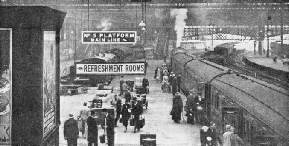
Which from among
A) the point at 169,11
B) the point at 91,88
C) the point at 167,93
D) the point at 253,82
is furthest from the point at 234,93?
the point at 169,11

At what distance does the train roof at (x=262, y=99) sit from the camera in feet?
27.5

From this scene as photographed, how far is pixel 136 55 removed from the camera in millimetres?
54812

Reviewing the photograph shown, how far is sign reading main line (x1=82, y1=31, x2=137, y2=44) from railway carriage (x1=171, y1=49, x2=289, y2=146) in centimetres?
379

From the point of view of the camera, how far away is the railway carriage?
27.9ft

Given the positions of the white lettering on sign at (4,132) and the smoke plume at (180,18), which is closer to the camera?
the white lettering on sign at (4,132)

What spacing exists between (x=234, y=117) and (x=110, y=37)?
4.90m

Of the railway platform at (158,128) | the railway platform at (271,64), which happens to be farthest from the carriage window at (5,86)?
the railway platform at (271,64)

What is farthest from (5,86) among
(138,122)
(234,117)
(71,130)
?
(138,122)

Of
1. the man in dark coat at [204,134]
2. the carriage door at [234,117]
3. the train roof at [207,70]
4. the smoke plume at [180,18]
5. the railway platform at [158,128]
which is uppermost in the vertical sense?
the smoke plume at [180,18]

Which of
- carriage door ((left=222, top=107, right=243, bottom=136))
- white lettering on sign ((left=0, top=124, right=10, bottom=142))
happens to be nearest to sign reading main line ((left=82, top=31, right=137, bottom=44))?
carriage door ((left=222, top=107, right=243, bottom=136))

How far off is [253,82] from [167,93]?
49.1 ft

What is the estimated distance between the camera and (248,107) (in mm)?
10609

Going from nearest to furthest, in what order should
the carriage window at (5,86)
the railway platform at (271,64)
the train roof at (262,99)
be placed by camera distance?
the carriage window at (5,86) < the train roof at (262,99) < the railway platform at (271,64)

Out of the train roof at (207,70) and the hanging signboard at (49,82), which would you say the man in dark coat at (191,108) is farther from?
the hanging signboard at (49,82)
